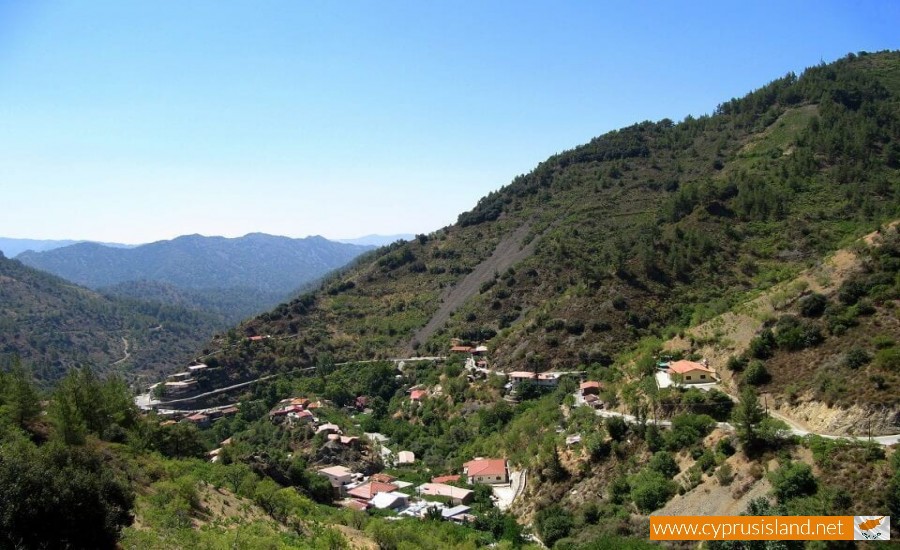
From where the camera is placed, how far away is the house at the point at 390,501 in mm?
34750

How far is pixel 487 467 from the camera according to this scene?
125ft

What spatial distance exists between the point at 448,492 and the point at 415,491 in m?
2.79

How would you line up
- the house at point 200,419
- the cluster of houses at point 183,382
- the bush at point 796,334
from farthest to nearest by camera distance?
the cluster of houses at point 183,382 < the house at point 200,419 < the bush at point 796,334

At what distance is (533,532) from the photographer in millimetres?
30156

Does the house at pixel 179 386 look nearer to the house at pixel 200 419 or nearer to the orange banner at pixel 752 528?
the house at pixel 200 419

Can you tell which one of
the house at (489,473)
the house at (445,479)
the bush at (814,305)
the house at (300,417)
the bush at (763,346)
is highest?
the bush at (814,305)

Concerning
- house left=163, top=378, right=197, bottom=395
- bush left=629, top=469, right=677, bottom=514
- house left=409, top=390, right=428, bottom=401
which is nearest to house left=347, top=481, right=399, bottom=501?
bush left=629, top=469, right=677, bottom=514

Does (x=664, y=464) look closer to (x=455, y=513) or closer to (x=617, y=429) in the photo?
(x=617, y=429)

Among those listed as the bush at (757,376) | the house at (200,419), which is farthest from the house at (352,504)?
the house at (200,419)

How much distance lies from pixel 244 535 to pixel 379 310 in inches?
2548

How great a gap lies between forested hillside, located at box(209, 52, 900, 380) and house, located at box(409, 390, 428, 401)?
25.5 feet

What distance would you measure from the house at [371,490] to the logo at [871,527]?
82.5 feet

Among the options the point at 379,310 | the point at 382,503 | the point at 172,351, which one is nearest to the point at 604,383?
the point at 382,503

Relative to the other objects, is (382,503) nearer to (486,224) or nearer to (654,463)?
(654,463)
